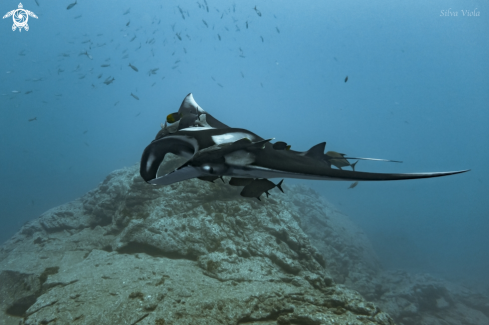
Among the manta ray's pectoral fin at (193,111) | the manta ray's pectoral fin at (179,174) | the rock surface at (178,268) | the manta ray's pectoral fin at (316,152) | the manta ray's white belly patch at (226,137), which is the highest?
the manta ray's pectoral fin at (193,111)

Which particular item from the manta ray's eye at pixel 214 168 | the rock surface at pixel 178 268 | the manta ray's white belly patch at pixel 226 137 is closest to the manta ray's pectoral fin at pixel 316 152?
the manta ray's white belly patch at pixel 226 137

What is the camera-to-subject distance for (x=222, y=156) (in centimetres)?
165

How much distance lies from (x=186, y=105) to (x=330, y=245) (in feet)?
34.3

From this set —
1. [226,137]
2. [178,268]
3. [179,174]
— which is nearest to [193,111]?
[226,137]

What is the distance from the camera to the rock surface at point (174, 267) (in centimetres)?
321

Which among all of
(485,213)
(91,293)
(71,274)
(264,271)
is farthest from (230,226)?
(485,213)

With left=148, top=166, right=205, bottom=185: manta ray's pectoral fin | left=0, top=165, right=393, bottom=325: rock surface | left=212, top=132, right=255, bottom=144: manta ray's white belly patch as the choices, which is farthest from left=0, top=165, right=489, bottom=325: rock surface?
left=212, top=132, right=255, bottom=144: manta ray's white belly patch

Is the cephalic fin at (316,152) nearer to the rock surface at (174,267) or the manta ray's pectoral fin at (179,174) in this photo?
the manta ray's pectoral fin at (179,174)

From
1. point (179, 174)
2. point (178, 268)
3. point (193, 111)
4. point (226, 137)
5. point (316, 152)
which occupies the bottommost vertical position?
point (178, 268)

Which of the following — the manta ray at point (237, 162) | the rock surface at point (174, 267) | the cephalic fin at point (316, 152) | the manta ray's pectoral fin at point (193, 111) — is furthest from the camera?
the rock surface at point (174, 267)

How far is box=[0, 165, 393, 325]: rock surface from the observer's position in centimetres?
321

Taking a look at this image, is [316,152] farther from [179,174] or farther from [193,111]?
[193,111]

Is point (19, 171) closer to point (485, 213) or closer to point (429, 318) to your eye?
point (429, 318)

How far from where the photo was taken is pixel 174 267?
4449mm
